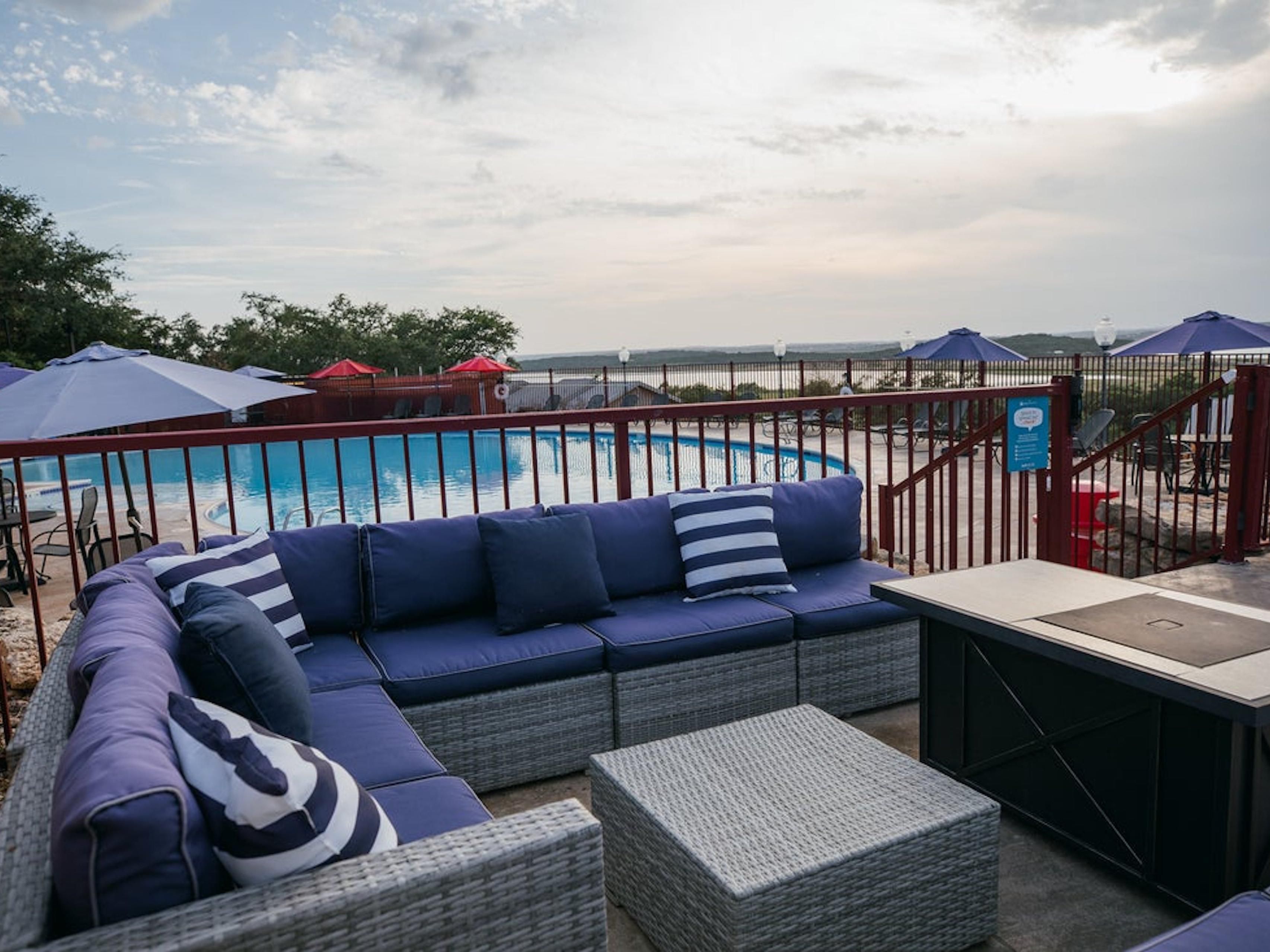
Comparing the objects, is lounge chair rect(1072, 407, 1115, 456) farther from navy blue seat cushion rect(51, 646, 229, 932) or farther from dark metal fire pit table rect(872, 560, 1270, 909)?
navy blue seat cushion rect(51, 646, 229, 932)

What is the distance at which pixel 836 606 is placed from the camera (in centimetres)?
340

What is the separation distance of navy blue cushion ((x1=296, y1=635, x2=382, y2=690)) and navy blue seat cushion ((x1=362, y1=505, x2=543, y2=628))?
19 cm

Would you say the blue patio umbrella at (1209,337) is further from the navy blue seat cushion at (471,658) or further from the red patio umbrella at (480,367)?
the red patio umbrella at (480,367)

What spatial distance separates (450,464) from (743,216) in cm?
835

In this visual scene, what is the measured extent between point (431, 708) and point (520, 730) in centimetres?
32

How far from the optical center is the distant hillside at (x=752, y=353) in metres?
45.6

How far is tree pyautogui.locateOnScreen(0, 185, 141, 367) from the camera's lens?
21.9 meters

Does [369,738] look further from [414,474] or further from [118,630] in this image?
[414,474]

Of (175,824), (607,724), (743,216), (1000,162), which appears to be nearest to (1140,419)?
(1000,162)

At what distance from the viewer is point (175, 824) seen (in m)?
1.17

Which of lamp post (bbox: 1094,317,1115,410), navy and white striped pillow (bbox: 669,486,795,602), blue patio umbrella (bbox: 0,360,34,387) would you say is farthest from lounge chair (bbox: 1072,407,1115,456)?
blue patio umbrella (bbox: 0,360,34,387)

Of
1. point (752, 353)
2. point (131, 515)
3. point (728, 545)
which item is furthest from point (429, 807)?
point (752, 353)

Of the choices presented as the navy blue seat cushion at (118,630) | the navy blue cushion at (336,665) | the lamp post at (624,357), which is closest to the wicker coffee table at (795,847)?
the navy blue cushion at (336,665)

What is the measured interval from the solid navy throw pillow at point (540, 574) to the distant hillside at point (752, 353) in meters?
40.5
